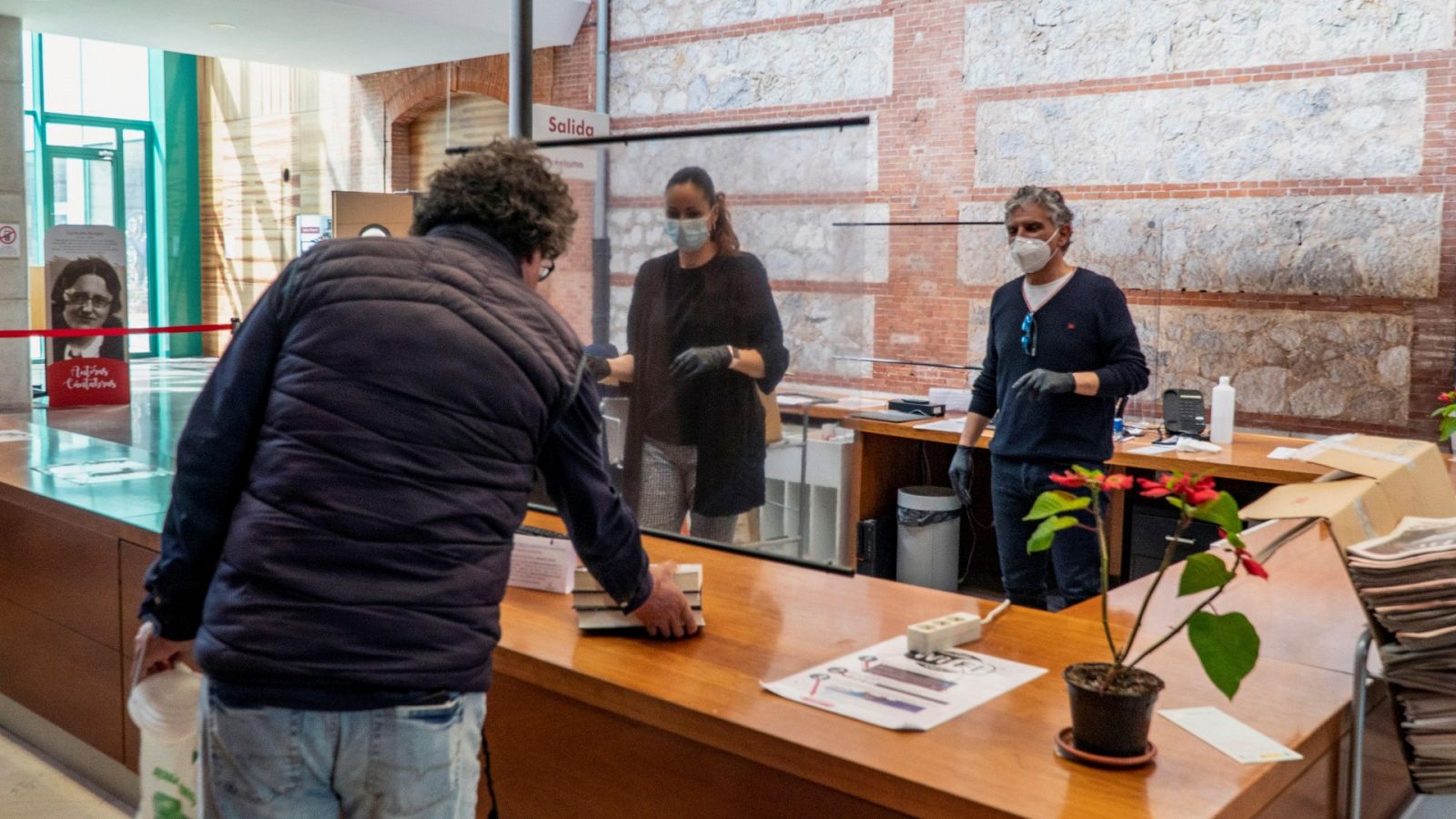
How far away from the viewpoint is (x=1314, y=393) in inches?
266

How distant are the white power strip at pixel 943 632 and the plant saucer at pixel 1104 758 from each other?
0.42m

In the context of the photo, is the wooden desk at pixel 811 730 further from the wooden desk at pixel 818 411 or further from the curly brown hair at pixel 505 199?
the curly brown hair at pixel 505 199

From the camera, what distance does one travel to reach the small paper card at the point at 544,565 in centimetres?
249

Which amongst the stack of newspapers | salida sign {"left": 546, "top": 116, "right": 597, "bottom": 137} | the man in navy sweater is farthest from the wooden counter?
salida sign {"left": 546, "top": 116, "right": 597, "bottom": 137}

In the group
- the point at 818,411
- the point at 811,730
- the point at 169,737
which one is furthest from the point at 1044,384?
the point at 169,737

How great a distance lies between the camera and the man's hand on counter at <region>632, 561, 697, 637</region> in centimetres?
214

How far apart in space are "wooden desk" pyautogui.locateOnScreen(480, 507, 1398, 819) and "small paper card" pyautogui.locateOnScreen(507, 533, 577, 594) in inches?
1.3

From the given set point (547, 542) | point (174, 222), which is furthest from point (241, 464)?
point (174, 222)

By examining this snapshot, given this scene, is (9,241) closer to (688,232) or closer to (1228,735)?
(688,232)

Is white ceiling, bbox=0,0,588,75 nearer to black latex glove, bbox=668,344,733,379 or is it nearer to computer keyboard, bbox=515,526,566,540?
black latex glove, bbox=668,344,733,379

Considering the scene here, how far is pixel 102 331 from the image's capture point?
736cm

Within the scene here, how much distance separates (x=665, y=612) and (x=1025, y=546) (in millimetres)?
1912

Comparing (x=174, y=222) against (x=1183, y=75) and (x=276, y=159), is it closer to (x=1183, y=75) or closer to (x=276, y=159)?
(x=276, y=159)

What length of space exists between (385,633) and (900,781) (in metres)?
0.67
